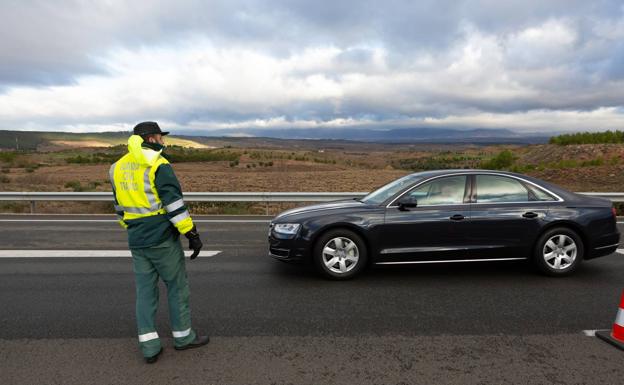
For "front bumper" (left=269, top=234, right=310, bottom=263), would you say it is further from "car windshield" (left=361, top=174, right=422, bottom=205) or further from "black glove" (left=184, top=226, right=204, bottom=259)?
"black glove" (left=184, top=226, right=204, bottom=259)

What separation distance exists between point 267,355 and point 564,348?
8.28ft

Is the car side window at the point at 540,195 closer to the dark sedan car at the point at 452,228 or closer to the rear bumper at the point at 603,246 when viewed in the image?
the dark sedan car at the point at 452,228

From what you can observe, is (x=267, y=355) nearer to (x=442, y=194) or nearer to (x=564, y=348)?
(x=564, y=348)

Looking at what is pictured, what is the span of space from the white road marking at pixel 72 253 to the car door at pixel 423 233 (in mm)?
3061

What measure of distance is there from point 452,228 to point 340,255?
4.89 ft

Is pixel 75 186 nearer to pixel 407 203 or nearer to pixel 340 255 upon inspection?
pixel 340 255

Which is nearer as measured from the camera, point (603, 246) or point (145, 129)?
point (145, 129)

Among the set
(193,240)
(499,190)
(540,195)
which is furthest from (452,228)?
(193,240)

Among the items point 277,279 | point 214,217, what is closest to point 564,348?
point 277,279

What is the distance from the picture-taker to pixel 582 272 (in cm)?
561

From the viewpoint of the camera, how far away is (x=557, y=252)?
5402mm

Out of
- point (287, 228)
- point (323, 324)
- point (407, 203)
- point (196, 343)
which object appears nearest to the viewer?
point (196, 343)

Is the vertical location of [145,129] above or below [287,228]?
above

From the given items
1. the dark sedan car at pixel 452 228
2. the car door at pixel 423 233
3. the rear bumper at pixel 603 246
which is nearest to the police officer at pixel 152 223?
the dark sedan car at pixel 452 228
